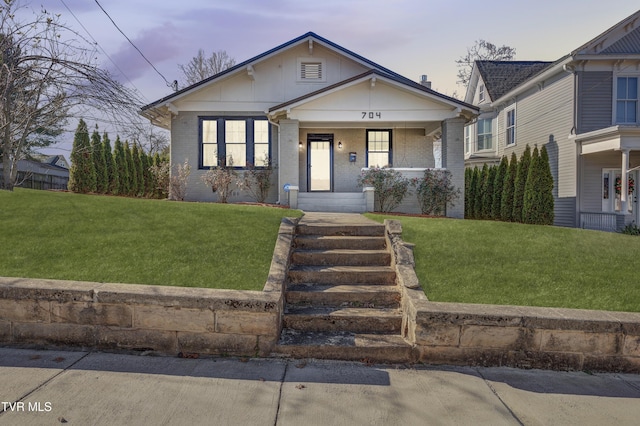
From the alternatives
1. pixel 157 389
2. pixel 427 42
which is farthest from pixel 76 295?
pixel 427 42

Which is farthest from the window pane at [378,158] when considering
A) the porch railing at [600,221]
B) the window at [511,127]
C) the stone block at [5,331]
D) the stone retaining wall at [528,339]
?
the stone block at [5,331]

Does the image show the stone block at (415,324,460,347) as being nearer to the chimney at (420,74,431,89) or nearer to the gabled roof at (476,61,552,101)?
the chimney at (420,74,431,89)

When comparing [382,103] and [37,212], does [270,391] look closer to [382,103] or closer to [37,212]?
[37,212]

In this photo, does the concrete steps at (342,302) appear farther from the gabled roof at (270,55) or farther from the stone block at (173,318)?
the gabled roof at (270,55)

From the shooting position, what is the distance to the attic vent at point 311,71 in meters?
14.5

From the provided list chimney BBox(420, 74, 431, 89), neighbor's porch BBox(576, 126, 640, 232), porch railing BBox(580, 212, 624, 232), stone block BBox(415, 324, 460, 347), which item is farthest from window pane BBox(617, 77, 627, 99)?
stone block BBox(415, 324, 460, 347)

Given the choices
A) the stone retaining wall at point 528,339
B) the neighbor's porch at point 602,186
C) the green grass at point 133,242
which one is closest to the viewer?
the stone retaining wall at point 528,339

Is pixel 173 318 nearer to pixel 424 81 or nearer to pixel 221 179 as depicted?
pixel 221 179

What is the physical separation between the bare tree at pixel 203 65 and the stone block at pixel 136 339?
30435 mm

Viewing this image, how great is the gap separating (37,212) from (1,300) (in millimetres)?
3406

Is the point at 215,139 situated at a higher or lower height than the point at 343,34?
lower

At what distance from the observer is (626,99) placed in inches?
574

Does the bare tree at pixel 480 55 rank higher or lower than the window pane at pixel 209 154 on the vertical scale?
higher

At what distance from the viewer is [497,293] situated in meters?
4.93
